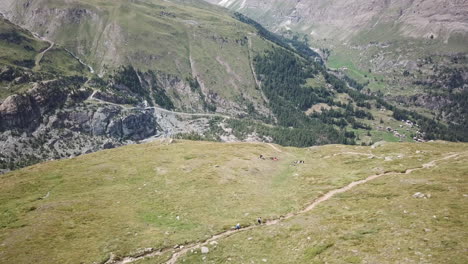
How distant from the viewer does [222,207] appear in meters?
50.8

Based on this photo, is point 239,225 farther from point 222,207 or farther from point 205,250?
point 222,207

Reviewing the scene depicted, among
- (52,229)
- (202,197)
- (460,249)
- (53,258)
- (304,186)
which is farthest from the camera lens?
(304,186)

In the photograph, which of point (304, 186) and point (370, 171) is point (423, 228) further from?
point (370, 171)

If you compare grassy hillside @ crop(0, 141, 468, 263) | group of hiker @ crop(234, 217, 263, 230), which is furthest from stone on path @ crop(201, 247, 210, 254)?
group of hiker @ crop(234, 217, 263, 230)

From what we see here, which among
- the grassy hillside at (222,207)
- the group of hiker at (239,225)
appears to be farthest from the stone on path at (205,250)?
the group of hiker at (239,225)

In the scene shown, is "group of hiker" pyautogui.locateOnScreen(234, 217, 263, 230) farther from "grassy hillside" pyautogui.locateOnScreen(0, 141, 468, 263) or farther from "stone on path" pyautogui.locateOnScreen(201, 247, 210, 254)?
"stone on path" pyautogui.locateOnScreen(201, 247, 210, 254)

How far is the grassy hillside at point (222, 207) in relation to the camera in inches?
1363

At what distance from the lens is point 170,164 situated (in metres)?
74.7

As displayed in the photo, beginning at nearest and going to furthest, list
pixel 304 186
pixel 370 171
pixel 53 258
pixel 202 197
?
pixel 53 258, pixel 202 197, pixel 304 186, pixel 370 171

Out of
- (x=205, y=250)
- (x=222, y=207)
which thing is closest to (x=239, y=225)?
(x=205, y=250)

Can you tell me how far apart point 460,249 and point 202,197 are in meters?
Answer: 37.8

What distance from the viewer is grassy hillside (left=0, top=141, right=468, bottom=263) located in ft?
114

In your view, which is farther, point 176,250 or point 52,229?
point 52,229

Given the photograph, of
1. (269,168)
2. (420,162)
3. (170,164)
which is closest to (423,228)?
(420,162)
